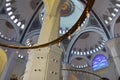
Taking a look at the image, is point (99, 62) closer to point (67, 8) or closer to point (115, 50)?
point (115, 50)

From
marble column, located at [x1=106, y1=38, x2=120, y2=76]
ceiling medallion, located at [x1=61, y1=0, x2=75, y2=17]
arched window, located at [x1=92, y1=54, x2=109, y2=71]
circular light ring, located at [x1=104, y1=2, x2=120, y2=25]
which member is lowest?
marble column, located at [x1=106, y1=38, x2=120, y2=76]

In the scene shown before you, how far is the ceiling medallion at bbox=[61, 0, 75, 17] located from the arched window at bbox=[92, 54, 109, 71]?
5.53 metres

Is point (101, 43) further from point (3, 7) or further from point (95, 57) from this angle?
point (3, 7)

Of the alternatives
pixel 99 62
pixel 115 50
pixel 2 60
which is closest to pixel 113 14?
pixel 115 50

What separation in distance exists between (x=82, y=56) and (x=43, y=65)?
1311 cm

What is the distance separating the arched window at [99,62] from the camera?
17.5m

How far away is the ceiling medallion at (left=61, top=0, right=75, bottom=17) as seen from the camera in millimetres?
17938

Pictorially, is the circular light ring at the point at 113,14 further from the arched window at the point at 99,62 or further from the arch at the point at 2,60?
the arch at the point at 2,60

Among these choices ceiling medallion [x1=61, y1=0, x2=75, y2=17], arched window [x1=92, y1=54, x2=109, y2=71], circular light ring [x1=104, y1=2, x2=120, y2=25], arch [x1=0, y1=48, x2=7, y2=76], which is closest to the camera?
circular light ring [x1=104, y1=2, x2=120, y2=25]

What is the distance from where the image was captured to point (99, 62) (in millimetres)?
18125

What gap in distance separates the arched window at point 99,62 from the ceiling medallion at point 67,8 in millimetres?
5527

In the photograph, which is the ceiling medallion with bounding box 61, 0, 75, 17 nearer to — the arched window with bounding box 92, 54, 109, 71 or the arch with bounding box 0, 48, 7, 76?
the arched window with bounding box 92, 54, 109, 71

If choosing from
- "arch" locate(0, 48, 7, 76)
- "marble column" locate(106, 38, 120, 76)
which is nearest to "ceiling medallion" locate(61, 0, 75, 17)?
"marble column" locate(106, 38, 120, 76)

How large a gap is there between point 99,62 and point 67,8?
21.3 feet
